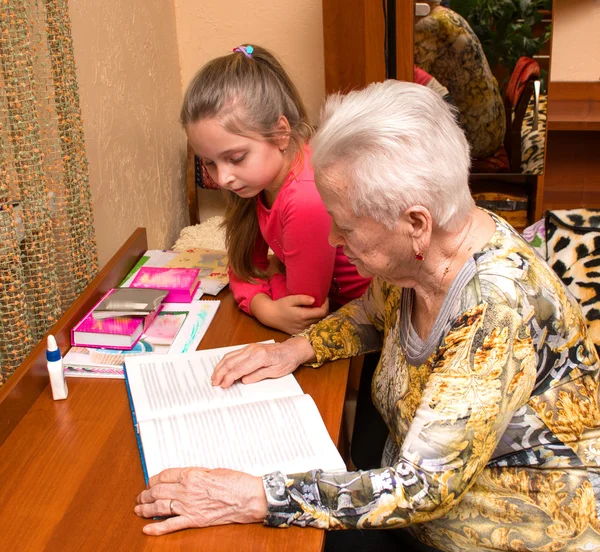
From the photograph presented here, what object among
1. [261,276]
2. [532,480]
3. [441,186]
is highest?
[441,186]

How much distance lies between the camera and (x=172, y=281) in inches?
71.4

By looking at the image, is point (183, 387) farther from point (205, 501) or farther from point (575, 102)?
point (575, 102)

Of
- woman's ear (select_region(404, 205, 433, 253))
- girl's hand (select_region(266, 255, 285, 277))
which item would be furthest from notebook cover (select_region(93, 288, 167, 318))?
woman's ear (select_region(404, 205, 433, 253))

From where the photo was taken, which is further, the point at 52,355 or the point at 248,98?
the point at 248,98

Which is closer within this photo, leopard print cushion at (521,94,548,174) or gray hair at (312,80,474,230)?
gray hair at (312,80,474,230)

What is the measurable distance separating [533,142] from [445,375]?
2.15m

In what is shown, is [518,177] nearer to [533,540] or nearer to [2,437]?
[533,540]

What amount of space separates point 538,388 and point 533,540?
0.26 metres

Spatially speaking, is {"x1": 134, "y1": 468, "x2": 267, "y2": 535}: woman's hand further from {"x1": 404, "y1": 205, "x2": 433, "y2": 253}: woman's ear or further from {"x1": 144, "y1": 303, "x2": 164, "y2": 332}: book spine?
A: {"x1": 144, "y1": 303, "x2": 164, "y2": 332}: book spine

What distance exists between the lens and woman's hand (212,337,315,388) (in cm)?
138

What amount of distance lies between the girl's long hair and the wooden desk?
482mm

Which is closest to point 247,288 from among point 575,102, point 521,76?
point 521,76

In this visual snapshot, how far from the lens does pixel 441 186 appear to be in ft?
3.46

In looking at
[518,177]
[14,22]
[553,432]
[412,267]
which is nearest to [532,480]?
[553,432]
